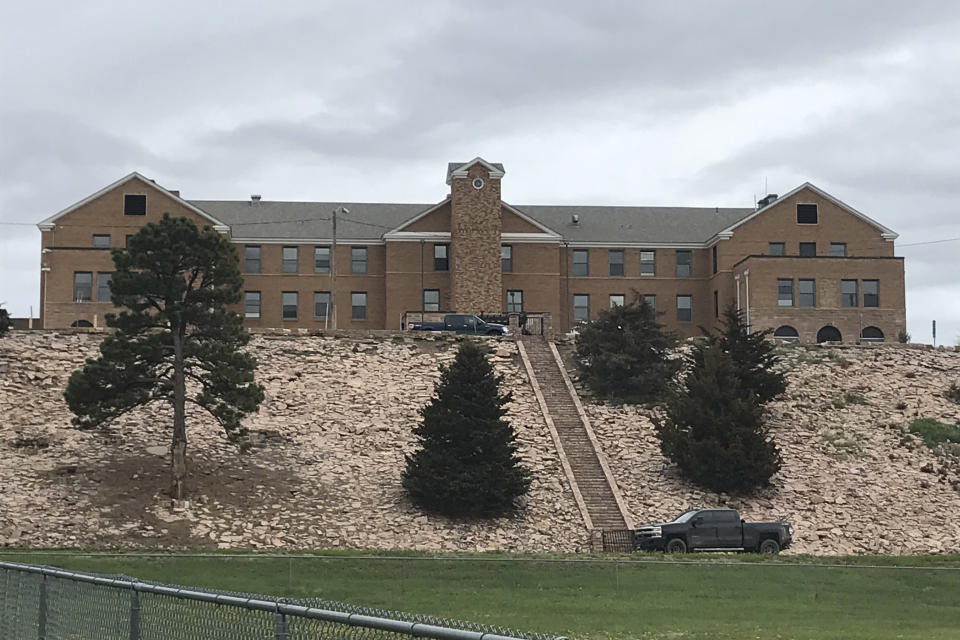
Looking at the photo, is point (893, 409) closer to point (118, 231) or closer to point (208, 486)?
point (208, 486)

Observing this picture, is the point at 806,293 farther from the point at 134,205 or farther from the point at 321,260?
the point at 134,205

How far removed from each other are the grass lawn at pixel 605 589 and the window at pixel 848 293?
4996 cm

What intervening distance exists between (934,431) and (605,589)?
29.9 metres

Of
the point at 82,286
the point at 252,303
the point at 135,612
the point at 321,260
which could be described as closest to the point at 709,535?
the point at 135,612

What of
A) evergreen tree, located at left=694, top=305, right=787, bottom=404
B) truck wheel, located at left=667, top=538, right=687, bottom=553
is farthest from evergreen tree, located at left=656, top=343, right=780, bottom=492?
truck wheel, located at left=667, top=538, right=687, bottom=553

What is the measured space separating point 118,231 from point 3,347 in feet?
79.7

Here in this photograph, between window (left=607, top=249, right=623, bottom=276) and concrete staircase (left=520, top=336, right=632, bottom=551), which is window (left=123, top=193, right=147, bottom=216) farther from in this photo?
window (left=607, top=249, right=623, bottom=276)

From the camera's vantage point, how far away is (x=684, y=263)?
8375 cm

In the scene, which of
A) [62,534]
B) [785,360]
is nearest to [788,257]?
[785,360]

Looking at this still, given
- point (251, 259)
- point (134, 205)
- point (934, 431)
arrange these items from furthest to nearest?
point (251, 259)
point (134, 205)
point (934, 431)

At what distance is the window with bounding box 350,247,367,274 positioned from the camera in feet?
266

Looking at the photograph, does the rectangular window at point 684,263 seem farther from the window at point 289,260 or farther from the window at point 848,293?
→ the window at point 289,260

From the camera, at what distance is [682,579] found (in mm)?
25688

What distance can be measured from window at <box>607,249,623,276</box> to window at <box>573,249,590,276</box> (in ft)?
5.05
